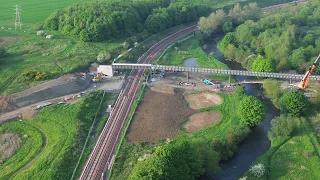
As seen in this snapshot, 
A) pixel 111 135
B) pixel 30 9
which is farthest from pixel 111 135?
pixel 30 9

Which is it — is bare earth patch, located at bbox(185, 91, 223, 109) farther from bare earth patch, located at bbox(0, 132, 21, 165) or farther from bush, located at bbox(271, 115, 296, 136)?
bare earth patch, located at bbox(0, 132, 21, 165)

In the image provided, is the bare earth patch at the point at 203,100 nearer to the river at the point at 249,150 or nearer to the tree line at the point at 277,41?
the river at the point at 249,150

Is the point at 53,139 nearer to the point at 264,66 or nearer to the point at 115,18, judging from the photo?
the point at 264,66

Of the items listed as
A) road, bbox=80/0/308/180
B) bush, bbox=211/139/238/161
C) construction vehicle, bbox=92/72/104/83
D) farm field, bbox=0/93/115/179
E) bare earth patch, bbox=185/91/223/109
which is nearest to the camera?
farm field, bbox=0/93/115/179

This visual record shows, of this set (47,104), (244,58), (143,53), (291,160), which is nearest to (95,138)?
(47,104)

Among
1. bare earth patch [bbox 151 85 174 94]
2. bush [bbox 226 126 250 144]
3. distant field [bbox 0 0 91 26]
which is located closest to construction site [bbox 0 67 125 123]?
bare earth patch [bbox 151 85 174 94]
